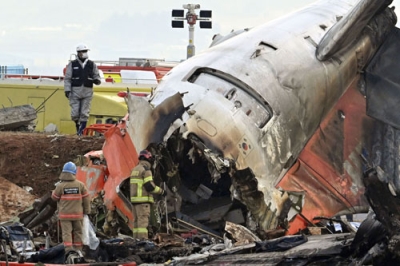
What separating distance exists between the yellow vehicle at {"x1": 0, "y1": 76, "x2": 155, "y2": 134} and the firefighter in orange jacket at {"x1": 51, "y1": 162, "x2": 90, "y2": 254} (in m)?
14.5

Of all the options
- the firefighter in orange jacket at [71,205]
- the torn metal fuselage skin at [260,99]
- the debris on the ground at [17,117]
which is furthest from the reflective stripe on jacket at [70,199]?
the debris on the ground at [17,117]

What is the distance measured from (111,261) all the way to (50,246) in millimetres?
1655

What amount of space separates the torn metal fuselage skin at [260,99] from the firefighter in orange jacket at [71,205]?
1.86m

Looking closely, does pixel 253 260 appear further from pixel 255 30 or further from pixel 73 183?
pixel 255 30

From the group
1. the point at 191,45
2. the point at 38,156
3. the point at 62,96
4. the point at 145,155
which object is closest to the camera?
the point at 145,155

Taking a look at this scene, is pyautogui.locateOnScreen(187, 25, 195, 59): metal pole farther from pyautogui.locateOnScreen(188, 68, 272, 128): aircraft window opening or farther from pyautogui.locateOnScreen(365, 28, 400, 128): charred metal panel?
pyautogui.locateOnScreen(188, 68, 272, 128): aircraft window opening

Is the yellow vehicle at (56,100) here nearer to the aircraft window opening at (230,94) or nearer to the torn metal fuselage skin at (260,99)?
the torn metal fuselage skin at (260,99)

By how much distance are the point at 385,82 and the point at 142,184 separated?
550 centimetres

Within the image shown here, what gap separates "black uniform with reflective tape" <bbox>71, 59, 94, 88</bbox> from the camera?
24.0 m

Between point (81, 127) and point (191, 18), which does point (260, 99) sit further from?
point (191, 18)

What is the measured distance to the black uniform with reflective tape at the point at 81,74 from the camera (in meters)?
24.0

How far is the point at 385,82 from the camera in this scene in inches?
794

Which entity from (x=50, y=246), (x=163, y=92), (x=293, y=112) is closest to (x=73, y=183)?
(x=50, y=246)

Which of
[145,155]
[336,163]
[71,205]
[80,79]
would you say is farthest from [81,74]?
[71,205]
